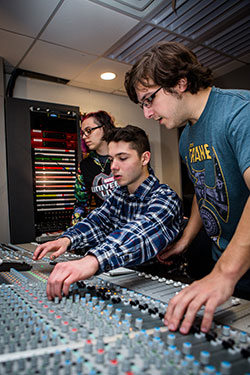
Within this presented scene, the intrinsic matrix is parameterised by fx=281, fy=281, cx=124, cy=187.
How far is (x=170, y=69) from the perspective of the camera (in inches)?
40.7

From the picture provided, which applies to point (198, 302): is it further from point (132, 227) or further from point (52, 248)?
point (52, 248)

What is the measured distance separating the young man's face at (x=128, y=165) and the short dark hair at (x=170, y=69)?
18.2 inches

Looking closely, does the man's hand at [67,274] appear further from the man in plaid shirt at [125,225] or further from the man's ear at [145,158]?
the man's ear at [145,158]

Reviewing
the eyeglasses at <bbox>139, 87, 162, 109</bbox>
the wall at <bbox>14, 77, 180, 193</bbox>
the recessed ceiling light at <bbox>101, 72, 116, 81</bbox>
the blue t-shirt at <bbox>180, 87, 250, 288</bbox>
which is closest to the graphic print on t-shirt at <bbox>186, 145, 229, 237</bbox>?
the blue t-shirt at <bbox>180, 87, 250, 288</bbox>

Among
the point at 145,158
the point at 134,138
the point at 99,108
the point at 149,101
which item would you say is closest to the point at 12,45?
the point at 99,108

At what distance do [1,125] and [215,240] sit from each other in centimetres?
253

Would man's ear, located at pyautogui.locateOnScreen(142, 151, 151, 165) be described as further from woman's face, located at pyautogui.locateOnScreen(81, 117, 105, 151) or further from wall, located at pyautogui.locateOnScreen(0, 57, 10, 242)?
wall, located at pyautogui.locateOnScreen(0, 57, 10, 242)

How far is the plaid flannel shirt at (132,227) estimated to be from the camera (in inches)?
35.6

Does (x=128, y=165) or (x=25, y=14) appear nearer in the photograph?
(x=128, y=165)

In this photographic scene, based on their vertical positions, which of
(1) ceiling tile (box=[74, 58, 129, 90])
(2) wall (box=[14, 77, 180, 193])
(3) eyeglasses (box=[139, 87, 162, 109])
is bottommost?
(3) eyeglasses (box=[139, 87, 162, 109])

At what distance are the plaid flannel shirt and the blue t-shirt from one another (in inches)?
5.9

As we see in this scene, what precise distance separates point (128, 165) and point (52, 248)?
57cm

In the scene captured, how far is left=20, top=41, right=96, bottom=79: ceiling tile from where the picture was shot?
2746mm

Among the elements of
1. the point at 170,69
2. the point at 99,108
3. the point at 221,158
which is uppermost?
the point at 99,108
